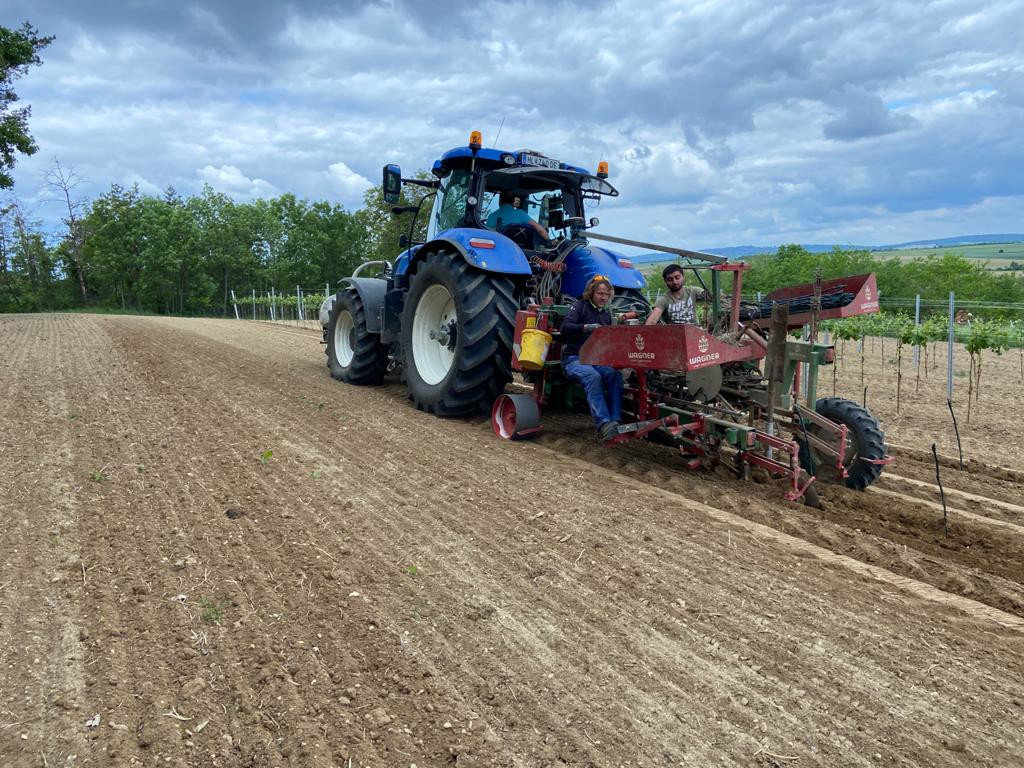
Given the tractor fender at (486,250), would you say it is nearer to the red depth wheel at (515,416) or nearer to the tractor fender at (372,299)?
the red depth wheel at (515,416)

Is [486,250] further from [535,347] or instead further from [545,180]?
[545,180]

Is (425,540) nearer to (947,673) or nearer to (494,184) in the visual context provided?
(947,673)

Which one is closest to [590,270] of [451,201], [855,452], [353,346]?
[451,201]

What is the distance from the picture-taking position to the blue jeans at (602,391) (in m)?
5.13

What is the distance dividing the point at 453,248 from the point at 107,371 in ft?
18.0

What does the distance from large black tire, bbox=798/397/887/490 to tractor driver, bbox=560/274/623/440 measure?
131 cm

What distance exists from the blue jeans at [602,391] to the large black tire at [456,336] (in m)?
1.06

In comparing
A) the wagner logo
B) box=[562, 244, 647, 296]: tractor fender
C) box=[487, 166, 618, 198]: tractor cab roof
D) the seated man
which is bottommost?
the wagner logo

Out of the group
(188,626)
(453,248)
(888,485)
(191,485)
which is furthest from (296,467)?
(888,485)

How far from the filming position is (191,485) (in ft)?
14.0

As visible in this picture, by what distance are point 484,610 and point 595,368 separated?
271 cm

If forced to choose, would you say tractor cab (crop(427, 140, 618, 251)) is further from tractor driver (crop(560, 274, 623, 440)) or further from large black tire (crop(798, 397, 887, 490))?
large black tire (crop(798, 397, 887, 490))

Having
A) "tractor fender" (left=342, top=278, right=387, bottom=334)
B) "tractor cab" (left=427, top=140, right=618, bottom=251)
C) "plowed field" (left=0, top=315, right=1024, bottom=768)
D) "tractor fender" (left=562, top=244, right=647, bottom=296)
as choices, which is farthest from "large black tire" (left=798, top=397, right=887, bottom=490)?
"tractor fender" (left=342, top=278, right=387, bottom=334)

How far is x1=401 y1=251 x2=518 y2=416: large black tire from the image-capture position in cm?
595
